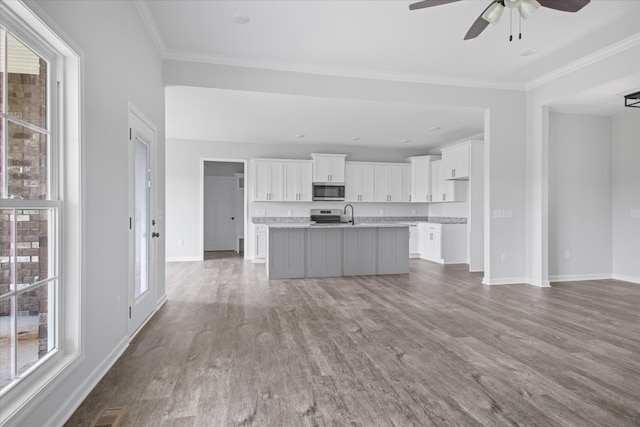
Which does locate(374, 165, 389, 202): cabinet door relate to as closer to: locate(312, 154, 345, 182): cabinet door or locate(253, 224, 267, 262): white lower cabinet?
locate(312, 154, 345, 182): cabinet door

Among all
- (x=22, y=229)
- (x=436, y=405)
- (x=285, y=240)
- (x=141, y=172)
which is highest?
(x=141, y=172)

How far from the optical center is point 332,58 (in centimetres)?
425

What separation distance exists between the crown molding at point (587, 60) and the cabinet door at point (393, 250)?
2.84 m

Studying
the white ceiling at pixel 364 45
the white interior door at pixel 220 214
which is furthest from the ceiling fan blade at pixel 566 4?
the white interior door at pixel 220 214

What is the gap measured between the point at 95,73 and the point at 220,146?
5.81 m

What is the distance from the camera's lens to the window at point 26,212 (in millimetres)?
1468

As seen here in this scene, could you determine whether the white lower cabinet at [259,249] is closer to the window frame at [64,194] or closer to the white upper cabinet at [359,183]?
the white upper cabinet at [359,183]

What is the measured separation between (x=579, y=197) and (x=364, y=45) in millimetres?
4168

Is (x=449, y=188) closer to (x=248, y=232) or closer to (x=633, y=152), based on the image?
(x=633, y=152)

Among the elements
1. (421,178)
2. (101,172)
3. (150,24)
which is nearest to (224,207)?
(421,178)

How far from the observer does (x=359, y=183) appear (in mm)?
8336

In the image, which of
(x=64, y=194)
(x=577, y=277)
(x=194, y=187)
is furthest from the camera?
(x=194, y=187)

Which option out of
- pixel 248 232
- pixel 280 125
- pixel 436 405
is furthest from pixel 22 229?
pixel 248 232

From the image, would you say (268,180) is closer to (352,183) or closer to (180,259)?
(352,183)
